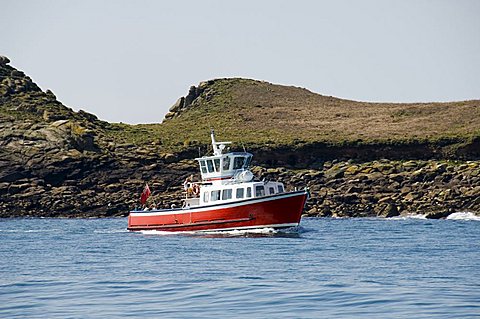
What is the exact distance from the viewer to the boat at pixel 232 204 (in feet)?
163

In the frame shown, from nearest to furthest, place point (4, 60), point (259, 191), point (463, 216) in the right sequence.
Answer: point (259, 191) → point (463, 216) → point (4, 60)

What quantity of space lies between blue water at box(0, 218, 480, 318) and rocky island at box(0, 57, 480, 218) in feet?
76.3

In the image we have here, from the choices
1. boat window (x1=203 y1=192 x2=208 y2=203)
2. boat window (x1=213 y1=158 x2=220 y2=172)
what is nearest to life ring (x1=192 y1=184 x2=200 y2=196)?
boat window (x1=203 y1=192 x2=208 y2=203)

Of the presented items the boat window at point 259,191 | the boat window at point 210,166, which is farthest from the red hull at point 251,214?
the boat window at point 210,166

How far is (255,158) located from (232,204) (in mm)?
38441

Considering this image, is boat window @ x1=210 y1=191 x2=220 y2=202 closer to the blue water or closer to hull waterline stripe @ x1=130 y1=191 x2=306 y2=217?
hull waterline stripe @ x1=130 y1=191 x2=306 y2=217

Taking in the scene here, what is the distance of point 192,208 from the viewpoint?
52062mm

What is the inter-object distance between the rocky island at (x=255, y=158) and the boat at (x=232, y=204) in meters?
20.0

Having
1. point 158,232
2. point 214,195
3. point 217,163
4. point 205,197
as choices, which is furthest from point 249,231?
point 158,232

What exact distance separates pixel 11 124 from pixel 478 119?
51.6m

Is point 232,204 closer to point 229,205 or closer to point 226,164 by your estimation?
point 229,205

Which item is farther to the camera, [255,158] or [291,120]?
[291,120]

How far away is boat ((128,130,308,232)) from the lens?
49656mm

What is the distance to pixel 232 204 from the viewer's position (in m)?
50.0
